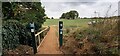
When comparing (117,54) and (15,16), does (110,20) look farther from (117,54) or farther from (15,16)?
(15,16)

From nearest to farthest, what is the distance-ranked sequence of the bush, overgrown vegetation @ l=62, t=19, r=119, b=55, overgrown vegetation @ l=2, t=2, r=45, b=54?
overgrown vegetation @ l=62, t=19, r=119, b=55
the bush
overgrown vegetation @ l=2, t=2, r=45, b=54

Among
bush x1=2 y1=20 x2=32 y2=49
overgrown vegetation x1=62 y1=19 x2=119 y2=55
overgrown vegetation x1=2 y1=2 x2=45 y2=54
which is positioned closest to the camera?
overgrown vegetation x1=62 y1=19 x2=119 y2=55

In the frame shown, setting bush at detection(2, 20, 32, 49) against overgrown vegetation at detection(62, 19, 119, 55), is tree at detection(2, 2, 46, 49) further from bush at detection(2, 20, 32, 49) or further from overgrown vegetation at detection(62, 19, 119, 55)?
overgrown vegetation at detection(62, 19, 119, 55)

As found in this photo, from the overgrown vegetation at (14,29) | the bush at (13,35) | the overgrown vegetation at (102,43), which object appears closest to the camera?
the overgrown vegetation at (102,43)

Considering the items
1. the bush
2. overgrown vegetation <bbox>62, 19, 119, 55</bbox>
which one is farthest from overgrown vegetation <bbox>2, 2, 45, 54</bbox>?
overgrown vegetation <bbox>62, 19, 119, 55</bbox>

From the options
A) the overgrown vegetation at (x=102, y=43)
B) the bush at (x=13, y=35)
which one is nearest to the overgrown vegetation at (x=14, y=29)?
the bush at (x=13, y=35)

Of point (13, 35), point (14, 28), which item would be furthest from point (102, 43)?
point (14, 28)

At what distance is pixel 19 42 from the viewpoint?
8320 mm

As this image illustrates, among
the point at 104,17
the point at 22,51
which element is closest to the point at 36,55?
the point at 22,51

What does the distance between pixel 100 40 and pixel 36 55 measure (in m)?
1.95

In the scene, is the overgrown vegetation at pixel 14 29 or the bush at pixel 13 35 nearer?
the bush at pixel 13 35

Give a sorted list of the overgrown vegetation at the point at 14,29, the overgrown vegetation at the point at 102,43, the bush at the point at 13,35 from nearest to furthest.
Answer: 1. the overgrown vegetation at the point at 102,43
2. the bush at the point at 13,35
3. the overgrown vegetation at the point at 14,29

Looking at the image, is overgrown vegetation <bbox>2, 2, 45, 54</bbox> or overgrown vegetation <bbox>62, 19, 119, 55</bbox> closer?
overgrown vegetation <bbox>62, 19, 119, 55</bbox>

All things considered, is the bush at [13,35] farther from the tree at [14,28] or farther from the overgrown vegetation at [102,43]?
the overgrown vegetation at [102,43]
